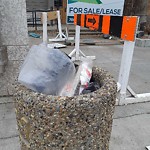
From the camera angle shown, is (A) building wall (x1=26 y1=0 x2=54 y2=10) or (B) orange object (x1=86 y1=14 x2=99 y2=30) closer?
(B) orange object (x1=86 y1=14 x2=99 y2=30)

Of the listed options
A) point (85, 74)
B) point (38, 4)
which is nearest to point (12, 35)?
point (85, 74)

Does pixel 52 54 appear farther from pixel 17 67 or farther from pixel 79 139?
pixel 17 67

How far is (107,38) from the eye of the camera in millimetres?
8445

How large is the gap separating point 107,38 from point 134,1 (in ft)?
8.81

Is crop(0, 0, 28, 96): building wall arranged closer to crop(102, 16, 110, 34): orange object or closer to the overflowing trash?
crop(102, 16, 110, 34): orange object

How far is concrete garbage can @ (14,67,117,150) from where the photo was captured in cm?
114

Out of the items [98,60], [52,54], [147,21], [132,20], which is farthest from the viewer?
[147,21]

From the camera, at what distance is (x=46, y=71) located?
4.17 feet

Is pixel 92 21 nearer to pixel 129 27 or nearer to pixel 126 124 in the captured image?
pixel 129 27

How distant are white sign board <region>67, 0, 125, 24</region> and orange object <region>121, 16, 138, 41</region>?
18.5 feet

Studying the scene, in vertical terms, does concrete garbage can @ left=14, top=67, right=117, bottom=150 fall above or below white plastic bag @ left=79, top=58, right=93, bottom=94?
below

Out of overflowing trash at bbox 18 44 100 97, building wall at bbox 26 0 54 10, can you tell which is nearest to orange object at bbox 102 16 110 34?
overflowing trash at bbox 18 44 100 97

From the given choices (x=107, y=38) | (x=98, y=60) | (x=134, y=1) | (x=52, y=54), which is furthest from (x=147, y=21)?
(x=52, y=54)

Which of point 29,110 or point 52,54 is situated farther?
point 52,54
